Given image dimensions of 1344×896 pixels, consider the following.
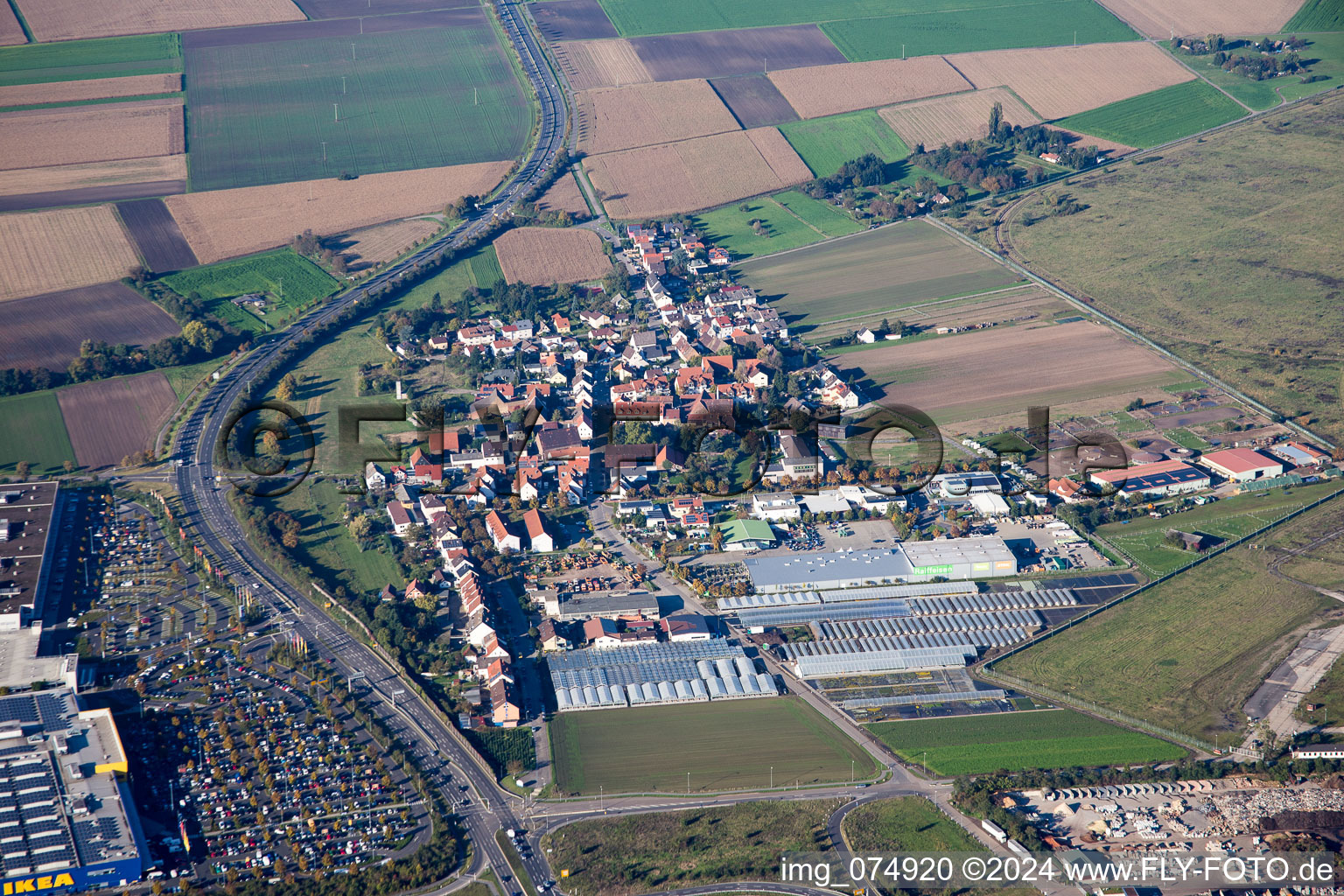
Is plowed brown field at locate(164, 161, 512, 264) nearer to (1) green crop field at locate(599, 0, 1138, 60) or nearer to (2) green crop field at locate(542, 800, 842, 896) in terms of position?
(1) green crop field at locate(599, 0, 1138, 60)

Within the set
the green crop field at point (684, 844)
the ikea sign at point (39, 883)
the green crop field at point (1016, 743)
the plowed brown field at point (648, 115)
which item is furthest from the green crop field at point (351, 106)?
the green crop field at point (684, 844)

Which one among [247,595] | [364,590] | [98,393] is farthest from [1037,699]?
Answer: [98,393]

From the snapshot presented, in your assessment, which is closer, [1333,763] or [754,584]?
[1333,763]

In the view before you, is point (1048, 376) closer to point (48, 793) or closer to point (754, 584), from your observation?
point (754, 584)

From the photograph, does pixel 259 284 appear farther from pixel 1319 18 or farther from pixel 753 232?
pixel 1319 18

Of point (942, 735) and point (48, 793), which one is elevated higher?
point (48, 793)

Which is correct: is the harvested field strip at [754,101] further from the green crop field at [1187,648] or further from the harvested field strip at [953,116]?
the green crop field at [1187,648]
